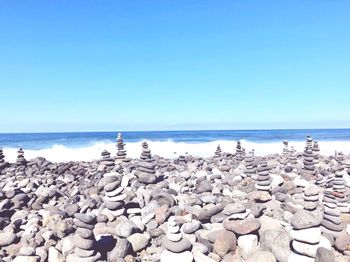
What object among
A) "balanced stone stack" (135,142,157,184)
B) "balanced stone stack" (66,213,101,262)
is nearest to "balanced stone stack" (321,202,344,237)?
"balanced stone stack" (66,213,101,262)

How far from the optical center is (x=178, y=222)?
6180mm

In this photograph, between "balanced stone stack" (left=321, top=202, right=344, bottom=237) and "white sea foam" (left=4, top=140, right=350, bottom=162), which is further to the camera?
"white sea foam" (left=4, top=140, right=350, bottom=162)

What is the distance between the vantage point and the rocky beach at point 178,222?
555 cm

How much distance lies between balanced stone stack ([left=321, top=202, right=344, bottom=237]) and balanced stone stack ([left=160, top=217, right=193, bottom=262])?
7.98ft

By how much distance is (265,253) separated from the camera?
17.6ft

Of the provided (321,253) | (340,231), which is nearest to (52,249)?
(321,253)

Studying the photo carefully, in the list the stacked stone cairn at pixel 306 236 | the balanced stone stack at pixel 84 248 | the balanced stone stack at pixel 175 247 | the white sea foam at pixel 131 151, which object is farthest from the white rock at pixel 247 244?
the white sea foam at pixel 131 151

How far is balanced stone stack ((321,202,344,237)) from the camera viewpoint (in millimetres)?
6194

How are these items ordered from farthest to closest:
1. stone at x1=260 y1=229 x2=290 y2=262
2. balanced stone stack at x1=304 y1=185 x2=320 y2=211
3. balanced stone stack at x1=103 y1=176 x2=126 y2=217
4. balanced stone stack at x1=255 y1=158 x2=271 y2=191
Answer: balanced stone stack at x1=255 y1=158 x2=271 y2=191
balanced stone stack at x1=103 y1=176 x2=126 y2=217
balanced stone stack at x1=304 y1=185 x2=320 y2=211
stone at x1=260 y1=229 x2=290 y2=262

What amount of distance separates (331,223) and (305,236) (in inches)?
51.7

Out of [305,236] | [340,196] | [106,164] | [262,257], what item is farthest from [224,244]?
[106,164]

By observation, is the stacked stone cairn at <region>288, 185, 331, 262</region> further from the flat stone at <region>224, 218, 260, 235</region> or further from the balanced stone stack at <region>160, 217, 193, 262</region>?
the balanced stone stack at <region>160, 217, 193, 262</region>

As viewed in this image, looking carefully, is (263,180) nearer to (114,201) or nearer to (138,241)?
(114,201)

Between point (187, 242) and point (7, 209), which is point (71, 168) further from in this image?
point (187, 242)
